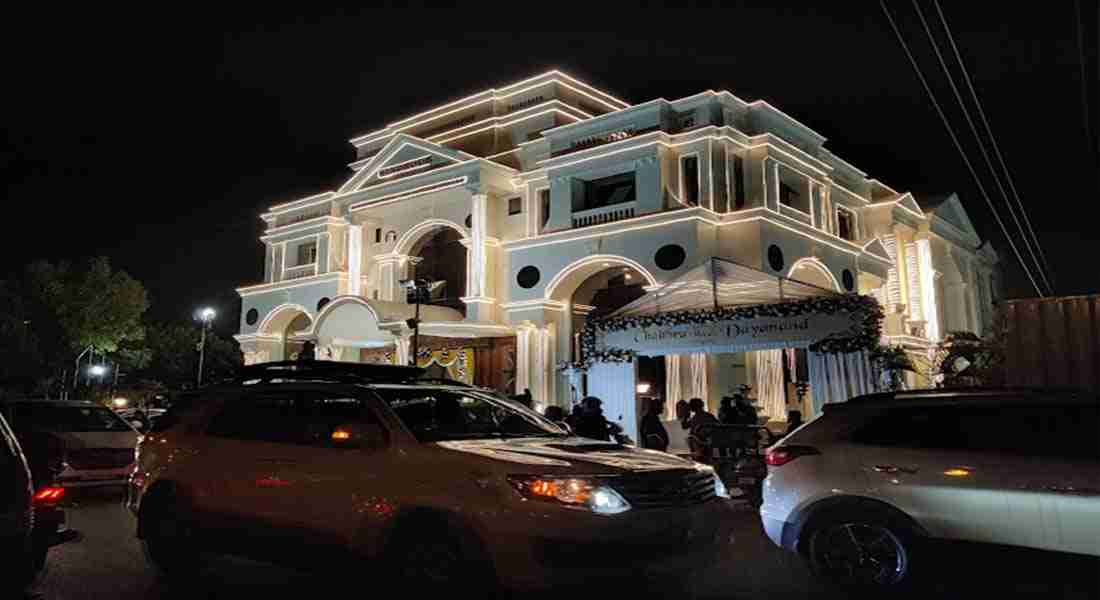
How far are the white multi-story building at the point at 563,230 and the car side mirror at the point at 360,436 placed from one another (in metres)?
16.6

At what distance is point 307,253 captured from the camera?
108 feet

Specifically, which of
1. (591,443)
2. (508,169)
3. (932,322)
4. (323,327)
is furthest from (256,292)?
(591,443)

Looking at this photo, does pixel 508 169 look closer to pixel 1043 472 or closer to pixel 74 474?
pixel 74 474

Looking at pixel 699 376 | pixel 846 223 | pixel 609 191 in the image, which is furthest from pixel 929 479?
pixel 846 223

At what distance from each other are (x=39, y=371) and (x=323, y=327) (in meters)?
Result: 22.8

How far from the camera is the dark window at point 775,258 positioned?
71.4ft

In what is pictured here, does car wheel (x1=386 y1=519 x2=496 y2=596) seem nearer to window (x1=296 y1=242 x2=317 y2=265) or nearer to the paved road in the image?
the paved road

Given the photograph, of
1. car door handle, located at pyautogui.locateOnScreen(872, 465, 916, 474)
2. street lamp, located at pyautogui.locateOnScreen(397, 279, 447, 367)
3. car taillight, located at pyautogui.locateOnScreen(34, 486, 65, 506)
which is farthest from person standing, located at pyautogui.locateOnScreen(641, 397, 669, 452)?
street lamp, located at pyautogui.locateOnScreen(397, 279, 447, 367)

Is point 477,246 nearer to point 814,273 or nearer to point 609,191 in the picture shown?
point 609,191

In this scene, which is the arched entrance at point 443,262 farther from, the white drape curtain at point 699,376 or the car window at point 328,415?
the car window at point 328,415

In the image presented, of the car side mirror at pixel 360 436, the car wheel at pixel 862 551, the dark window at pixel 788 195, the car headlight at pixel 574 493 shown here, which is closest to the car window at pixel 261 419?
the car side mirror at pixel 360 436

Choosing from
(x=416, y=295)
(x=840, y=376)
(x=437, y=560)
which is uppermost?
(x=416, y=295)

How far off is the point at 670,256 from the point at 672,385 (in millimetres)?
3683

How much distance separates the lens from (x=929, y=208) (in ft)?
103
